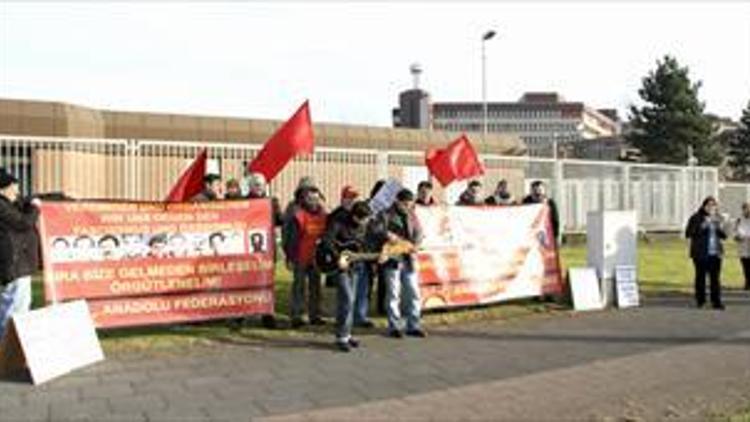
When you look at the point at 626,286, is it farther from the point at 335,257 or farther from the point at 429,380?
the point at 429,380

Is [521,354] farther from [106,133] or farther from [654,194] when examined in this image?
[654,194]

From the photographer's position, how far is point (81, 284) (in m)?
12.0

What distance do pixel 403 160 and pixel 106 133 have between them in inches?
345

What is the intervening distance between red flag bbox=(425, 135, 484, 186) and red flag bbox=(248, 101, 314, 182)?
3.83 m

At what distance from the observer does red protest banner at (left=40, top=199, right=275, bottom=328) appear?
1200 cm

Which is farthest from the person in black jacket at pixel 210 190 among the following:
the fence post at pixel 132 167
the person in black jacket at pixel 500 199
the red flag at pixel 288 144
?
the fence post at pixel 132 167

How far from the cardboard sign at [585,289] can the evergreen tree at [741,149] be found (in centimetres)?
5231

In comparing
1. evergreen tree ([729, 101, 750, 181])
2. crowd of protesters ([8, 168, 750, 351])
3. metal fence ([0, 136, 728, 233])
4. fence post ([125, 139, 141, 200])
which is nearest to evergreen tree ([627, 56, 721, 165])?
evergreen tree ([729, 101, 750, 181])

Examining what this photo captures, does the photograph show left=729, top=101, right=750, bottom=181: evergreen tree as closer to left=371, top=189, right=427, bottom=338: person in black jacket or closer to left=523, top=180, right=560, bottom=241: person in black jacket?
left=523, top=180, right=560, bottom=241: person in black jacket

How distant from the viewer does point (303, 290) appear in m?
13.7

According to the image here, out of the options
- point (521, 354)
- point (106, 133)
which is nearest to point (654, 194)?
point (106, 133)

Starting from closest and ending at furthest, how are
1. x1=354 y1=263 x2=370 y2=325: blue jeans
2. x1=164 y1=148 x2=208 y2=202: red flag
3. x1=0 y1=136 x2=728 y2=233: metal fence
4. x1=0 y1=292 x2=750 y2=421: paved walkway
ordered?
x1=0 y1=292 x2=750 y2=421: paved walkway
x1=354 y1=263 x2=370 y2=325: blue jeans
x1=164 y1=148 x2=208 y2=202: red flag
x1=0 y1=136 x2=728 y2=233: metal fence

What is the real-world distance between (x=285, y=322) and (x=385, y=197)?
6.34 ft

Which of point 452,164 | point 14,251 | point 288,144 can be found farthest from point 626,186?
point 14,251
